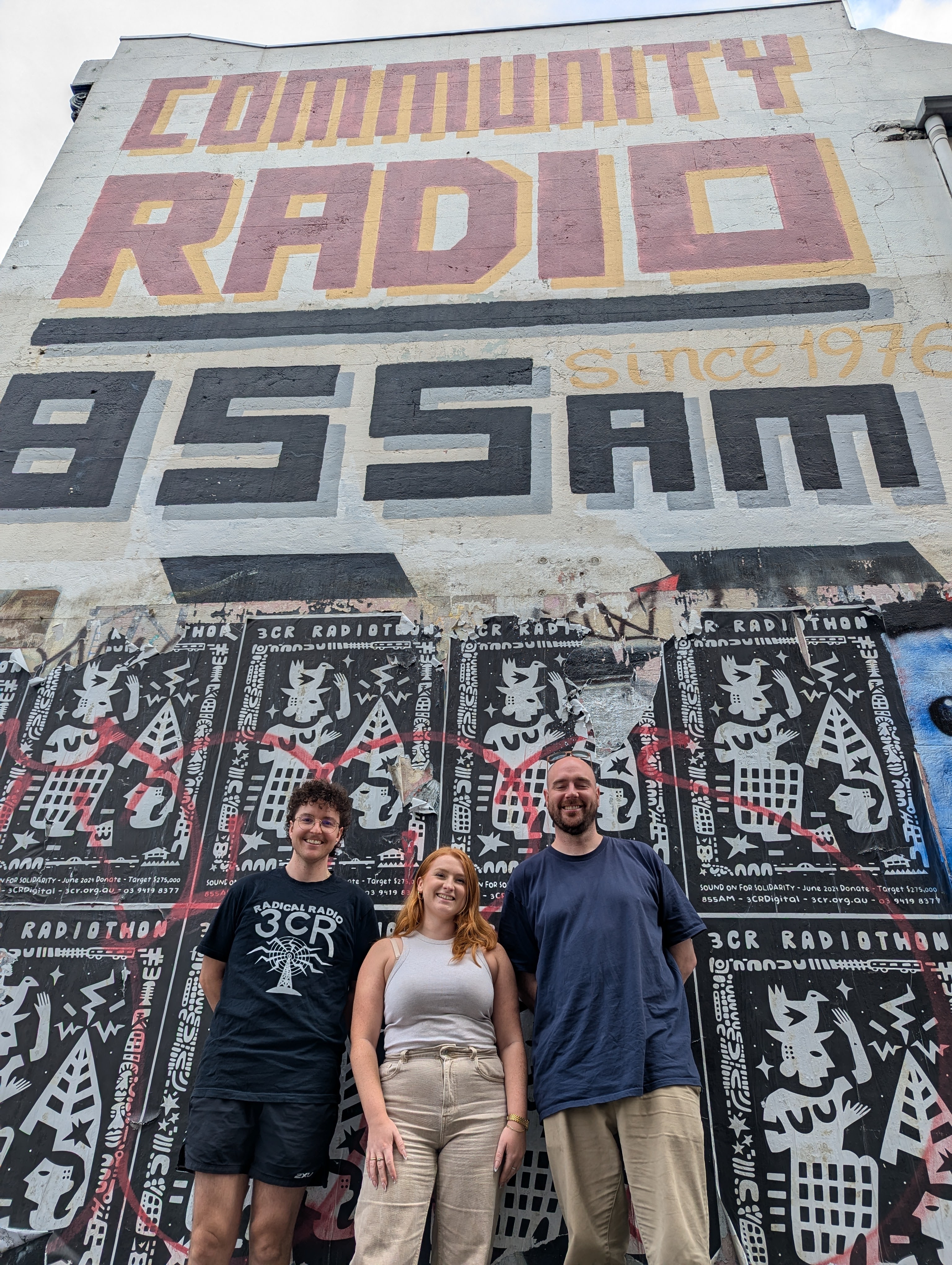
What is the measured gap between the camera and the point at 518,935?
276 cm

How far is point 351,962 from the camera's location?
2740 mm

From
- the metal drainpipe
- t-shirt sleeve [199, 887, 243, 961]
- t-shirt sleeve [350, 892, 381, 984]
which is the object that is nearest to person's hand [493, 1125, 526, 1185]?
t-shirt sleeve [350, 892, 381, 984]

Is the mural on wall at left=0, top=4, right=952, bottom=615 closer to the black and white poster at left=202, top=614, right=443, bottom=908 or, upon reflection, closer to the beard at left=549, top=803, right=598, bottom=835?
the black and white poster at left=202, top=614, right=443, bottom=908

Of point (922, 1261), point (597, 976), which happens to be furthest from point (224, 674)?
point (922, 1261)

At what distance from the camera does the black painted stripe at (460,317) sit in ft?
14.3

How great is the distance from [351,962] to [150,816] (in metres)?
1.13

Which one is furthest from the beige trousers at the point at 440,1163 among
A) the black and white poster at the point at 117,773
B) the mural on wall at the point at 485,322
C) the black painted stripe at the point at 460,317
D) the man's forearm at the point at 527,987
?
the black painted stripe at the point at 460,317

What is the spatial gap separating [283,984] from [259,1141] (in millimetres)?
420

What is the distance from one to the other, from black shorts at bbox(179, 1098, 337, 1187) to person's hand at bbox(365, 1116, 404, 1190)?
21 cm

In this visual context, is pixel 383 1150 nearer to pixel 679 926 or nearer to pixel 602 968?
pixel 602 968

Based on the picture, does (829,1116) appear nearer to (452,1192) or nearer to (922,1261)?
(922,1261)

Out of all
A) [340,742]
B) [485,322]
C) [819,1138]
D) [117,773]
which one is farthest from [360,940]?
[485,322]

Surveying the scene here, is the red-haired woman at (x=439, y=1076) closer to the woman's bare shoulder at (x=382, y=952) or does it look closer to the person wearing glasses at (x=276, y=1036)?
the woman's bare shoulder at (x=382, y=952)

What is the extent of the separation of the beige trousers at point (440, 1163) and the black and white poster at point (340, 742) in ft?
2.52
